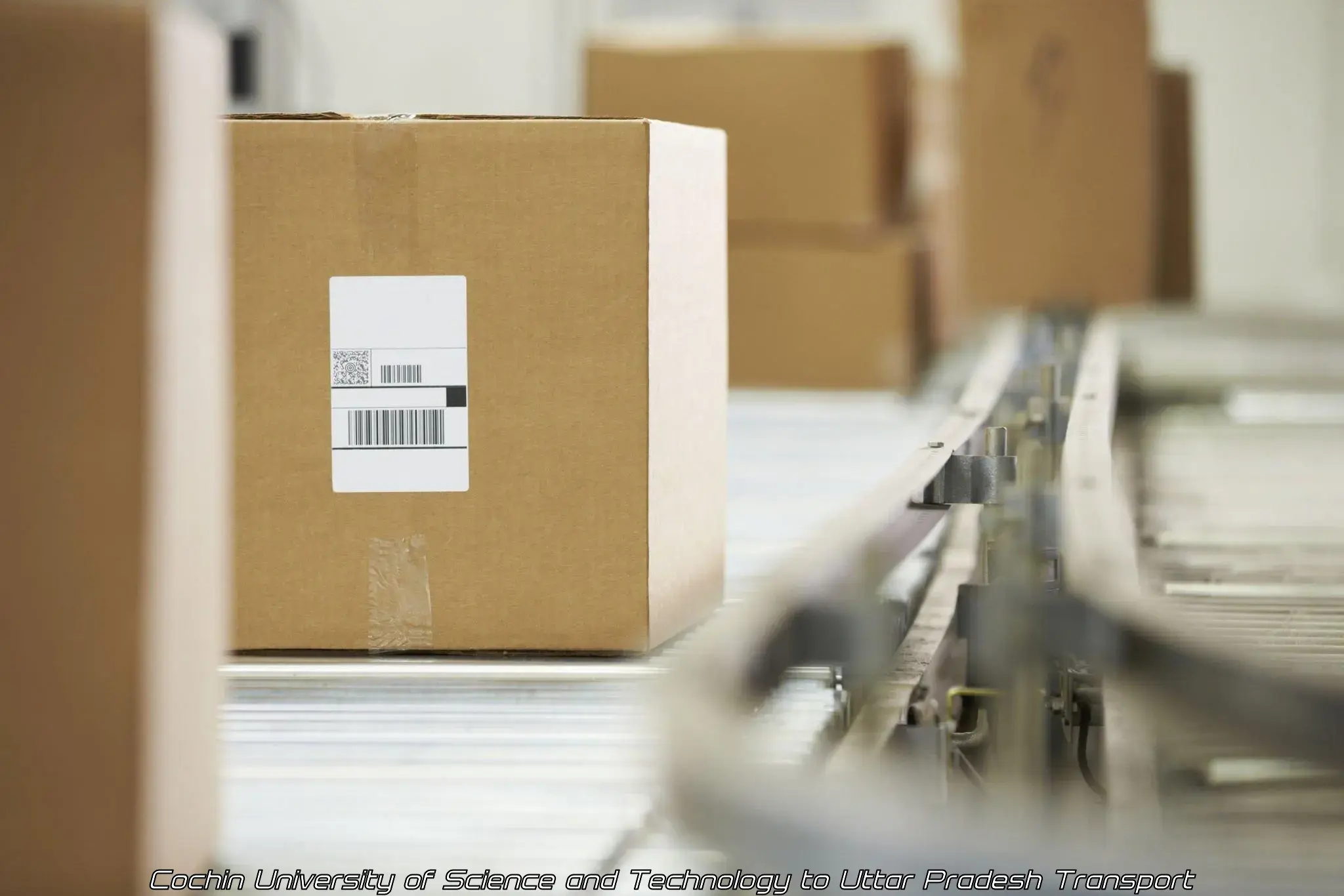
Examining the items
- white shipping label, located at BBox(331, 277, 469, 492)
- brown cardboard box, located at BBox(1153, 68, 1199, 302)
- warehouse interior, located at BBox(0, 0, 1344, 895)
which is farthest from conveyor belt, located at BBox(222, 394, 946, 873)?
brown cardboard box, located at BBox(1153, 68, 1199, 302)

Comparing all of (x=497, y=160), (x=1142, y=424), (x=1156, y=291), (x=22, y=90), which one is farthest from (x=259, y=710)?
(x=1156, y=291)

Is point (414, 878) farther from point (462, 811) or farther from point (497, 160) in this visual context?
point (497, 160)

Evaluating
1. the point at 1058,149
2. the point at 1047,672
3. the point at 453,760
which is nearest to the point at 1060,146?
the point at 1058,149

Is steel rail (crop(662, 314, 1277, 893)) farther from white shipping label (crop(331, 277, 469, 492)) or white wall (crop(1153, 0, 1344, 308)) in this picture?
white wall (crop(1153, 0, 1344, 308))

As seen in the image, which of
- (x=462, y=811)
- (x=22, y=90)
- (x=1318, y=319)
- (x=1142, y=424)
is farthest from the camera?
(x=1318, y=319)

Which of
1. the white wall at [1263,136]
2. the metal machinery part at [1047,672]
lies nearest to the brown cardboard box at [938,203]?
the metal machinery part at [1047,672]

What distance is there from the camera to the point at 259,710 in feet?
3.68

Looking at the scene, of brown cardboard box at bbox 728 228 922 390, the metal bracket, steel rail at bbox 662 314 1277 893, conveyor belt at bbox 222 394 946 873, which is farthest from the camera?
brown cardboard box at bbox 728 228 922 390

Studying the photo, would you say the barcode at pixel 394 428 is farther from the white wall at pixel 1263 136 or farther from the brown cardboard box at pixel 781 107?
the white wall at pixel 1263 136

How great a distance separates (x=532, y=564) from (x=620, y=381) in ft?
0.47

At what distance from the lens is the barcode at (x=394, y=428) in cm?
121

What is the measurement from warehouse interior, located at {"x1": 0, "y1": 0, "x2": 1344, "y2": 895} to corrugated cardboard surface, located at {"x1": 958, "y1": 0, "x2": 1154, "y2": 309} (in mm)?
500

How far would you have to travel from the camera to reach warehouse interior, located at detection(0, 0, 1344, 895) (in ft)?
2.11

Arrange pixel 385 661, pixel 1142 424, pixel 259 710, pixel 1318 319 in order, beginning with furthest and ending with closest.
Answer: pixel 1318 319
pixel 1142 424
pixel 385 661
pixel 259 710
